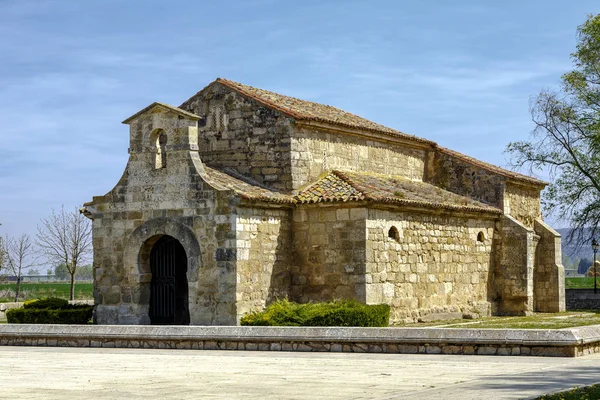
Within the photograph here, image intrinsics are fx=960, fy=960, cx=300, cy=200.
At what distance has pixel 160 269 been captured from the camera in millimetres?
28688

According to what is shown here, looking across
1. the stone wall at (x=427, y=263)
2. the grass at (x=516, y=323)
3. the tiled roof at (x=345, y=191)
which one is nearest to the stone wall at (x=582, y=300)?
the grass at (x=516, y=323)

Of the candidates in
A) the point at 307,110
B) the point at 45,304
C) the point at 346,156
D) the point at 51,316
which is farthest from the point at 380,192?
the point at 45,304

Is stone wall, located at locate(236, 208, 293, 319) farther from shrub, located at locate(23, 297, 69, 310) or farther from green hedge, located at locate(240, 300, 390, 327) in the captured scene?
shrub, located at locate(23, 297, 69, 310)

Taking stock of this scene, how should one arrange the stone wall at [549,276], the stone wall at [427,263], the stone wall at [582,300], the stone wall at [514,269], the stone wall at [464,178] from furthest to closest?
the stone wall at [582,300]
the stone wall at [549,276]
the stone wall at [464,178]
the stone wall at [514,269]
the stone wall at [427,263]

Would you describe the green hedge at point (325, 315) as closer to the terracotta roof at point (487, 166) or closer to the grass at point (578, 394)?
the grass at point (578, 394)

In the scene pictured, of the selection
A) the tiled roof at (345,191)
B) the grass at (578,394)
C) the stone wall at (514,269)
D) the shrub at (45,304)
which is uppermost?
the tiled roof at (345,191)

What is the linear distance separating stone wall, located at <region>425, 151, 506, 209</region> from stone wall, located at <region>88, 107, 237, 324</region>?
1204cm

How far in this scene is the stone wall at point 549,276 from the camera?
3662 centimetres

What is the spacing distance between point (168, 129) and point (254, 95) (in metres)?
3.31

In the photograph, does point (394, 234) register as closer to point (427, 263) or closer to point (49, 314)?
point (427, 263)

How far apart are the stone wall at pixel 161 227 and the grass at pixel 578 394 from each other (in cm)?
1413

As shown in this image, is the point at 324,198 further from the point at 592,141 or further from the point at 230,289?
the point at 592,141

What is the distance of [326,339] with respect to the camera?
67.6ft

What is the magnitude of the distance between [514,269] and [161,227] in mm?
13791
